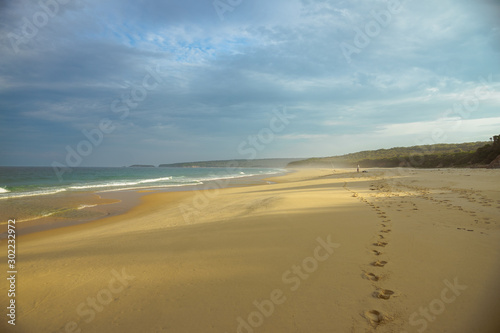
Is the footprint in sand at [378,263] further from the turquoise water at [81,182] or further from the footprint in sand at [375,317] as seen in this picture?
the turquoise water at [81,182]

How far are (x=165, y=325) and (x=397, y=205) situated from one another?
317 inches

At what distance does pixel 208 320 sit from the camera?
2.64m

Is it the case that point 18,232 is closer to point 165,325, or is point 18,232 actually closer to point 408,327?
point 165,325

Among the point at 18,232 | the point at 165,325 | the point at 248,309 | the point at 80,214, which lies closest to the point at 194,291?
the point at 165,325

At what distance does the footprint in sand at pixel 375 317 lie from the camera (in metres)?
2.44

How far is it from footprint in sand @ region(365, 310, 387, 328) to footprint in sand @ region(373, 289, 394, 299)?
0.28 metres

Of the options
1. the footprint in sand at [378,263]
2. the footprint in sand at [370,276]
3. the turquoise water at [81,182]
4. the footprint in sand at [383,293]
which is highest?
the turquoise water at [81,182]

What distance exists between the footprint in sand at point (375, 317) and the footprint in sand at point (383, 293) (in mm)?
283

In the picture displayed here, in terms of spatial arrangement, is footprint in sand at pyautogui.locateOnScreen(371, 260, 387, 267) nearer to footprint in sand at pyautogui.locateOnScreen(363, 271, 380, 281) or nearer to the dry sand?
the dry sand

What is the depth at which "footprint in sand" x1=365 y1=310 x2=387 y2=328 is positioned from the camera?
244cm

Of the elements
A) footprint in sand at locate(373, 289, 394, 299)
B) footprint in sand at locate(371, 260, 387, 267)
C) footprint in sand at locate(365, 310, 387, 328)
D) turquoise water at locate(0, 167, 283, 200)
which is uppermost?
turquoise water at locate(0, 167, 283, 200)

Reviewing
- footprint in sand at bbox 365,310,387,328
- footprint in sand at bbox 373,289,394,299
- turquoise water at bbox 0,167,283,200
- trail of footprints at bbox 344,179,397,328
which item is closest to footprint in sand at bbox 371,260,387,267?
trail of footprints at bbox 344,179,397,328

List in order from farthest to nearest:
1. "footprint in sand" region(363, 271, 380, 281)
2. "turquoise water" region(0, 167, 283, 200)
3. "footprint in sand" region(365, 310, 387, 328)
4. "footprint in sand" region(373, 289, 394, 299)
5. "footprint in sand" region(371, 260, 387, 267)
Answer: "turquoise water" region(0, 167, 283, 200), "footprint in sand" region(371, 260, 387, 267), "footprint in sand" region(363, 271, 380, 281), "footprint in sand" region(373, 289, 394, 299), "footprint in sand" region(365, 310, 387, 328)

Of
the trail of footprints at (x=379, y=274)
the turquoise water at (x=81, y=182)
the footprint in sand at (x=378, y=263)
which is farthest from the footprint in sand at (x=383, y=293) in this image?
the turquoise water at (x=81, y=182)
